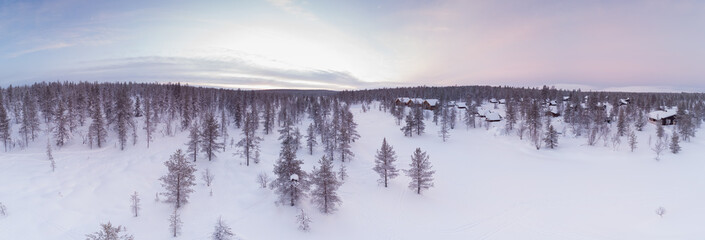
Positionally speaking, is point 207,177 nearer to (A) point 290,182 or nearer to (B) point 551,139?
(A) point 290,182

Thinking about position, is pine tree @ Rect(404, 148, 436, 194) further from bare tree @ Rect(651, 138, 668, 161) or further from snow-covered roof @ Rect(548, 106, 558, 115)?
snow-covered roof @ Rect(548, 106, 558, 115)

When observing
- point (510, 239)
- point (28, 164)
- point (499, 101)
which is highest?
point (499, 101)

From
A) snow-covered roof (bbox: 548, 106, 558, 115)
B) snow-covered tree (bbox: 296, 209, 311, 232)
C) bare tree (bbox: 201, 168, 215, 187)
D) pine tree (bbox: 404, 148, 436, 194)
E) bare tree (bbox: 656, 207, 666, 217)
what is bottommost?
snow-covered tree (bbox: 296, 209, 311, 232)

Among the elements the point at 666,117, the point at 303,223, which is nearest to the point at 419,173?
the point at 303,223

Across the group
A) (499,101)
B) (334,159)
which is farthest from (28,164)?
(499,101)

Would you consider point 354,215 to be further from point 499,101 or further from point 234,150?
point 499,101

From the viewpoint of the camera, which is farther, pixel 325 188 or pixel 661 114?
pixel 661 114

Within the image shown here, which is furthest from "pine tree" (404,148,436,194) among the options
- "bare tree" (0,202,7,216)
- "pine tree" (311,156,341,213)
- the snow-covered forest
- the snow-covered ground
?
"bare tree" (0,202,7,216)

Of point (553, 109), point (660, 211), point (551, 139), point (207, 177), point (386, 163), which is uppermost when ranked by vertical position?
point (553, 109)
